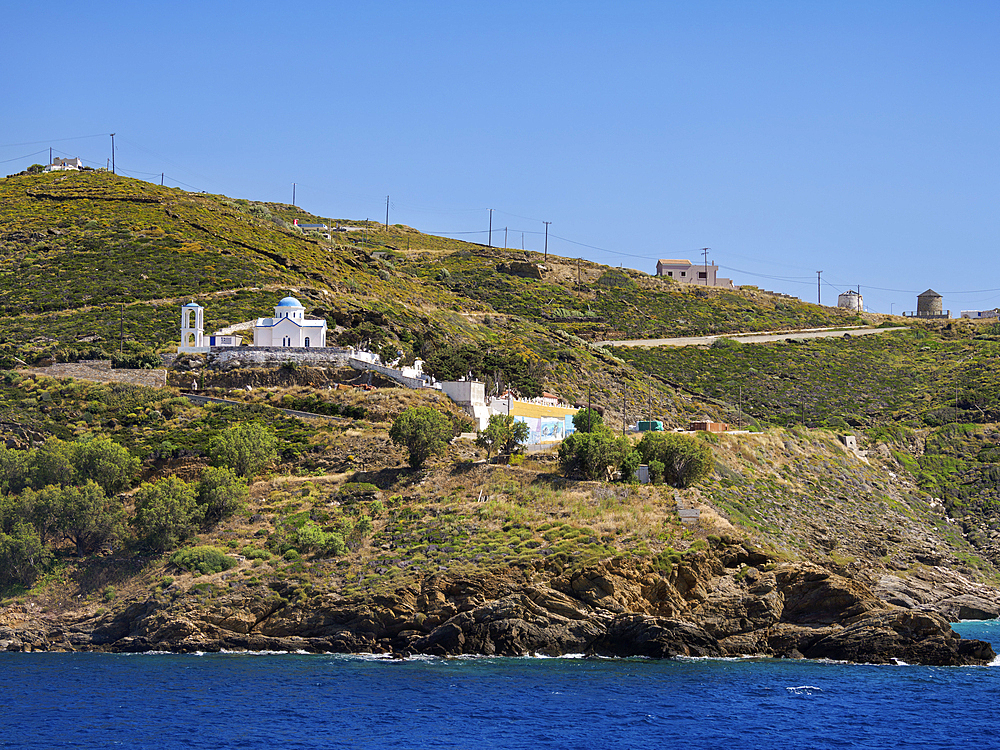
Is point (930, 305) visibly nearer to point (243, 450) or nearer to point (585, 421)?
point (585, 421)

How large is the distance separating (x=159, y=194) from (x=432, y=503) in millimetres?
83516

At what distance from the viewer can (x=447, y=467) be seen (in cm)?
7388

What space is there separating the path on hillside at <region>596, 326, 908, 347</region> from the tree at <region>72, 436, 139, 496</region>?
251 feet

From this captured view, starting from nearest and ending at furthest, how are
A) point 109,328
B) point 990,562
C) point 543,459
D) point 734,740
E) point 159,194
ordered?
point 734,740
point 543,459
point 990,562
point 109,328
point 159,194

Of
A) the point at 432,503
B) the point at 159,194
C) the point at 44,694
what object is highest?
the point at 159,194

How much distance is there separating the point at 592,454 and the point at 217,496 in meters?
22.5

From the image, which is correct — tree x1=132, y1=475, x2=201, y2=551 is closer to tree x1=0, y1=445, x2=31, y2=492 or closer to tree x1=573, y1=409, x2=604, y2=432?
tree x1=0, y1=445, x2=31, y2=492

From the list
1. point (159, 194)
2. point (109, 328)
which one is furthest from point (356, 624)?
point (159, 194)

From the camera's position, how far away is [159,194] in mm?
139500

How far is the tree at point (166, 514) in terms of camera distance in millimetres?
65875

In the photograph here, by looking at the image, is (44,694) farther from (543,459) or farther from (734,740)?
(543,459)

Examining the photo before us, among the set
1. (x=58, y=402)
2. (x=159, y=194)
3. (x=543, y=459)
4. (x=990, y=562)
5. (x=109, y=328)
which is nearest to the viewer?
(x=543, y=459)

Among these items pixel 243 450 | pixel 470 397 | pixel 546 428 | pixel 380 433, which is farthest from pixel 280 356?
pixel 546 428

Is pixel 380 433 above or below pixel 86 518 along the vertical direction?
above
